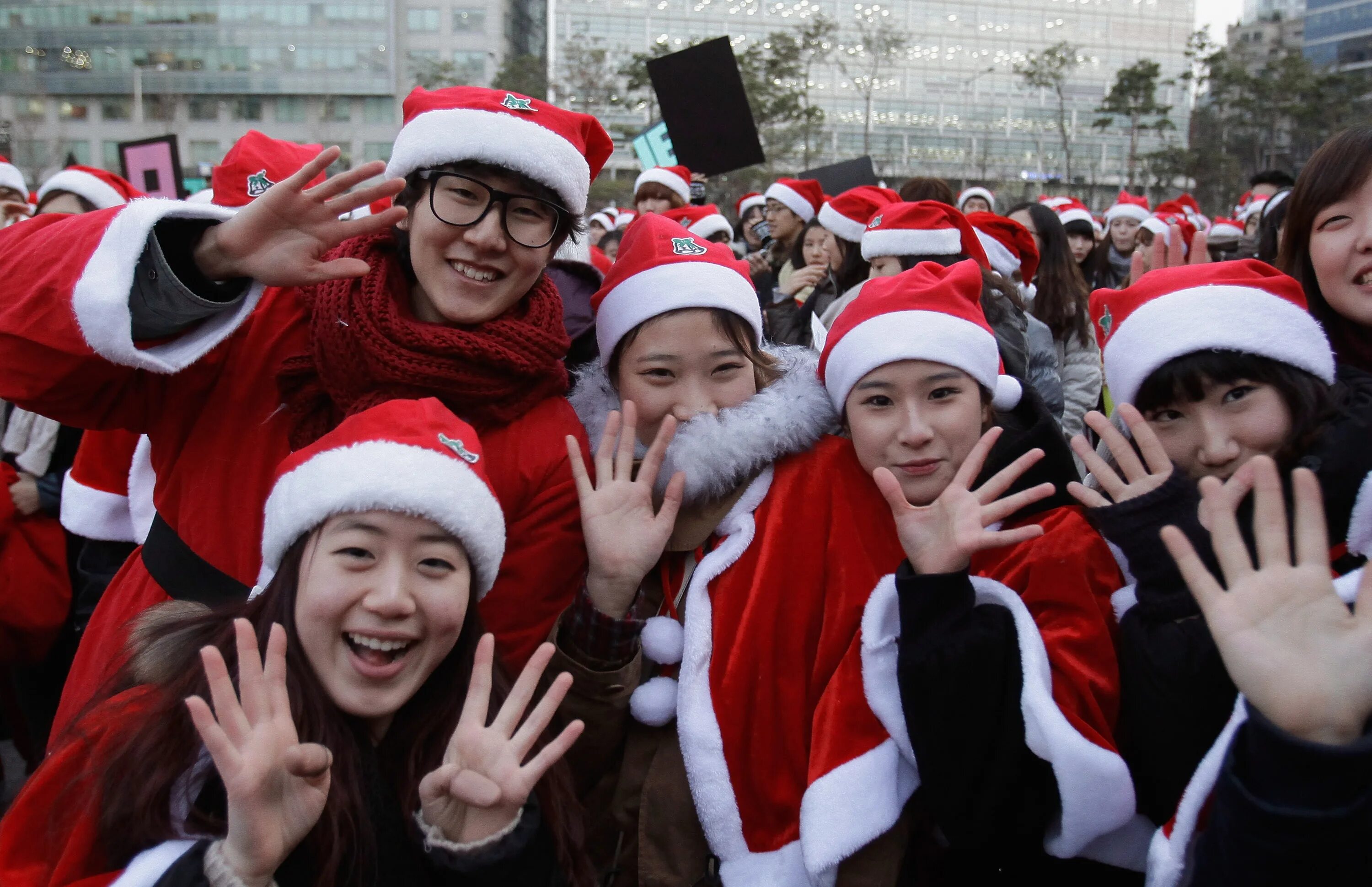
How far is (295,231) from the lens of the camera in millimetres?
1852

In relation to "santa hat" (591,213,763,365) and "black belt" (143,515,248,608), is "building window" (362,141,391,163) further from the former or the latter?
"black belt" (143,515,248,608)

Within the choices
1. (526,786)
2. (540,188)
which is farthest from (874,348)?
(526,786)

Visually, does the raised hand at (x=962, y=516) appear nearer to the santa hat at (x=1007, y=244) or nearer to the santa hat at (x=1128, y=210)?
the santa hat at (x=1007, y=244)

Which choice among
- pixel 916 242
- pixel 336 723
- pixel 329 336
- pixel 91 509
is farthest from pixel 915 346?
pixel 91 509

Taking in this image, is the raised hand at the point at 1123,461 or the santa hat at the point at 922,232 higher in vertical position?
the santa hat at the point at 922,232

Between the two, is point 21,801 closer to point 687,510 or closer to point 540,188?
point 687,510

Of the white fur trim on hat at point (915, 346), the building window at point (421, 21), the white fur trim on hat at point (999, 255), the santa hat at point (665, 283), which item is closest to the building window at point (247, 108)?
the building window at point (421, 21)

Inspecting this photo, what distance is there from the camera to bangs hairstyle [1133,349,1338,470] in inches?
69.2

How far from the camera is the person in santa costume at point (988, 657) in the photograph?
1.61 metres

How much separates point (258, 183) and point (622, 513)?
1.49 metres

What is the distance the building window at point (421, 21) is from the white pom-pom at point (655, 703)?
6236 centimetres

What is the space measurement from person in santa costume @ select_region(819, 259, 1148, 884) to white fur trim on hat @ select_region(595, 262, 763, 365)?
0.40m

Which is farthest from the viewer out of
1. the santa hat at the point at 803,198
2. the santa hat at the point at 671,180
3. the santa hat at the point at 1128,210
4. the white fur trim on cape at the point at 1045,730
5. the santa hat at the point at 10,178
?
the santa hat at the point at 1128,210

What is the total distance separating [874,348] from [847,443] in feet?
0.69
